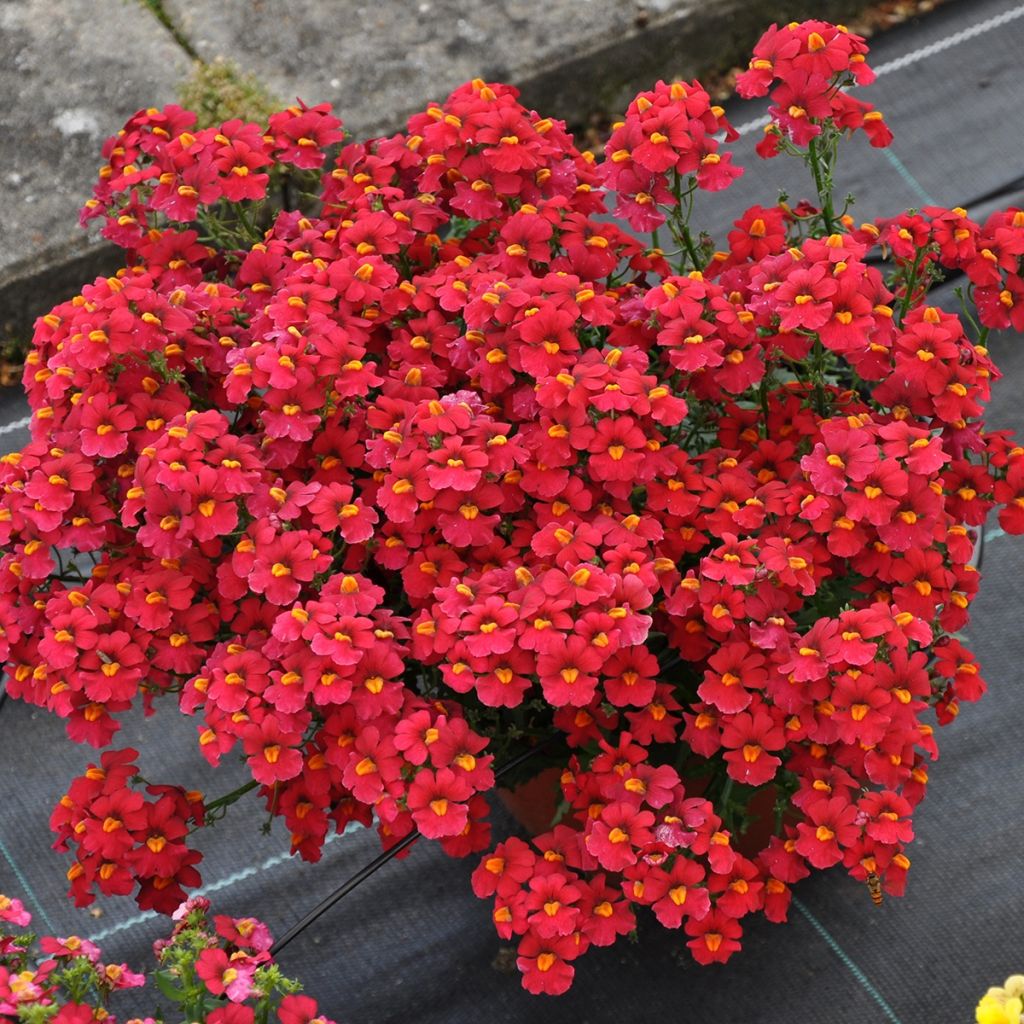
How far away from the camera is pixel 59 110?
2.49 metres

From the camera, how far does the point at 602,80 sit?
2576 mm

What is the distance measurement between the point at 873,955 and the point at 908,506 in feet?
2.11

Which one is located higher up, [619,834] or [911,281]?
[911,281]

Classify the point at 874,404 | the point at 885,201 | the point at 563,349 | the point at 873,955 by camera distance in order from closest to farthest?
the point at 563,349
the point at 874,404
the point at 873,955
the point at 885,201

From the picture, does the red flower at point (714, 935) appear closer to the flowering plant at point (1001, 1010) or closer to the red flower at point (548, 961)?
the red flower at point (548, 961)

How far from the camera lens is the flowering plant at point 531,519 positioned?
1.15 meters

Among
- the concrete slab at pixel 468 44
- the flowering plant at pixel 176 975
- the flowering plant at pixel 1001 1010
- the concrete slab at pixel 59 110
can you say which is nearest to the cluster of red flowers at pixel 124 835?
the flowering plant at pixel 176 975

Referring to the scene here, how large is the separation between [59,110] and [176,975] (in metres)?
1.87

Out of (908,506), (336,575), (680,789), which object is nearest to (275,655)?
(336,575)

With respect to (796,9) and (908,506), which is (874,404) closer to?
(908,506)

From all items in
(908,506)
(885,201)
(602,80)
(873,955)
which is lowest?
(873,955)

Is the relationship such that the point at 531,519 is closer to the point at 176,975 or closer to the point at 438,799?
the point at 438,799

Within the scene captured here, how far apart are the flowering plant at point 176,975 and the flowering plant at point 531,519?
144 millimetres

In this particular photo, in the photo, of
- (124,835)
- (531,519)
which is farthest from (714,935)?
(124,835)
